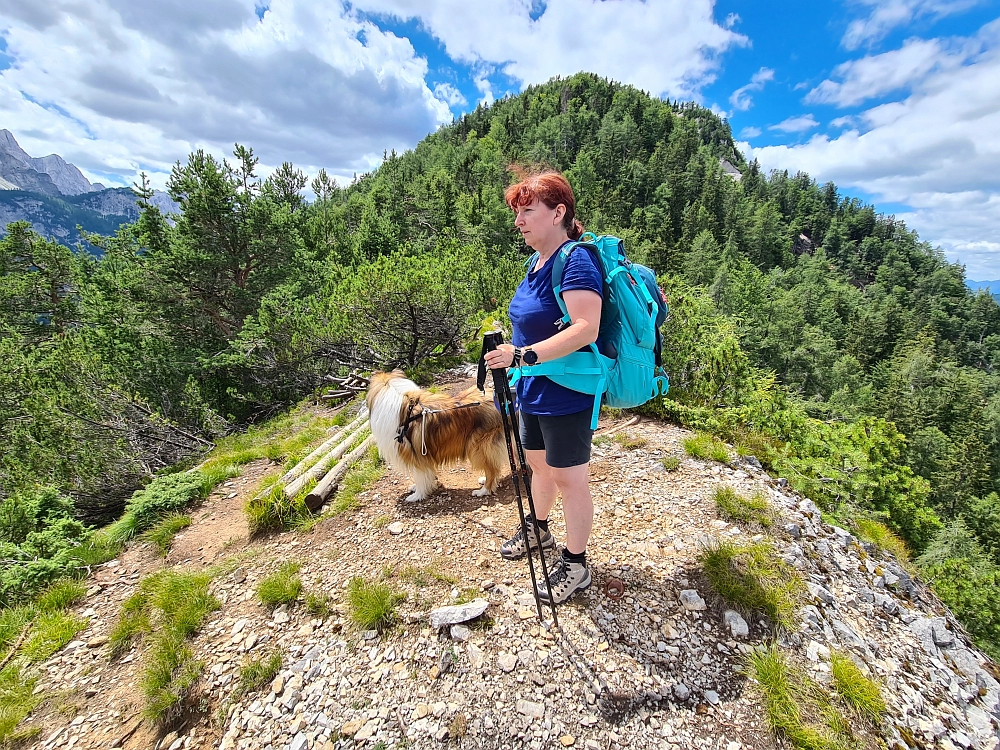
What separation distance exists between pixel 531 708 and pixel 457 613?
789mm

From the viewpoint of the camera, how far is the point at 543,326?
251cm

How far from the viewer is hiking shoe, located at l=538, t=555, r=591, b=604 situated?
3.04 m

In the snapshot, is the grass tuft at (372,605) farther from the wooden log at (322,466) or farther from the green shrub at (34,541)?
the green shrub at (34,541)

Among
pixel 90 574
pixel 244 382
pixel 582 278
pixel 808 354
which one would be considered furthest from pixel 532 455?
pixel 808 354

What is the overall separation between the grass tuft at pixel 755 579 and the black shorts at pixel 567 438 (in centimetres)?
159

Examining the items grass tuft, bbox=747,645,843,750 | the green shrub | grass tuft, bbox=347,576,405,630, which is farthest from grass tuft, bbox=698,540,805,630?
the green shrub

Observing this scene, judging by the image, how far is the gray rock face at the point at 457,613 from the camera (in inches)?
118

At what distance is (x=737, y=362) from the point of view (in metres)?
6.39

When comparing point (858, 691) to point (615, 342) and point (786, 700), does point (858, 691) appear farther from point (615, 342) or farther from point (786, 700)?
point (615, 342)

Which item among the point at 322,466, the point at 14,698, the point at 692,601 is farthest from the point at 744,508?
the point at 14,698

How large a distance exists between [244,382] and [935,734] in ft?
48.2

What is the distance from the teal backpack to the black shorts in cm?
8

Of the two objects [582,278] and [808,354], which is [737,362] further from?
[808,354]

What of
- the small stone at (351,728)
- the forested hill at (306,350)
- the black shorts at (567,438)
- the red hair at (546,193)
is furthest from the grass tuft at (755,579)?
the red hair at (546,193)
